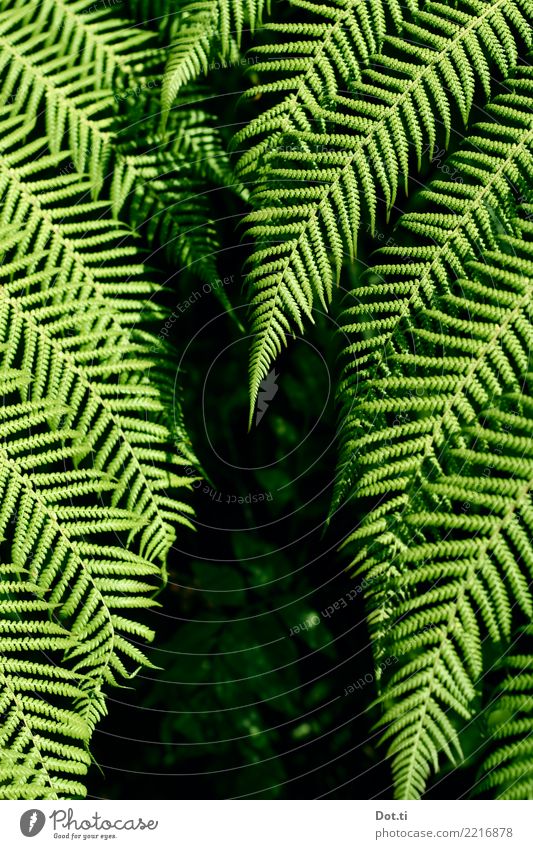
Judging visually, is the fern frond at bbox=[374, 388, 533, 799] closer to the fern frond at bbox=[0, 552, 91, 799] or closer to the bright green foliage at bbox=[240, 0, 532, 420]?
the bright green foliage at bbox=[240, 0, 532, 420]

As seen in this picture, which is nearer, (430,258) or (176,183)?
(430,258)

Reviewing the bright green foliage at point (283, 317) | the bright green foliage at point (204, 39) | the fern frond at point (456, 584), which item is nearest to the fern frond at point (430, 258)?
the bright green foliage at point (283, 317)

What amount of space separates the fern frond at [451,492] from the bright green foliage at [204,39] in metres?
0.79

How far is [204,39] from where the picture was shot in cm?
165

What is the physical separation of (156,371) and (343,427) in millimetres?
541

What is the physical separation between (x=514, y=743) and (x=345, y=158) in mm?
1218

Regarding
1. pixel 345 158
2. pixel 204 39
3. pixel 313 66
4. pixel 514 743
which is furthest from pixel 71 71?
pixel 514 743

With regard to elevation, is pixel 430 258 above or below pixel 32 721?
above

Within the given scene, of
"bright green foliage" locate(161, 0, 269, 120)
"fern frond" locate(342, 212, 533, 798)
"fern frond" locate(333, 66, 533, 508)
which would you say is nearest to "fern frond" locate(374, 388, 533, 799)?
"fern frond" locate(342, 212, 533, 798)

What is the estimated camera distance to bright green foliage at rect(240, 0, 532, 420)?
145 centimetres

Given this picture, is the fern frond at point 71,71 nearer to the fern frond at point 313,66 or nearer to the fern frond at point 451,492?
the fern frond at point 313,66

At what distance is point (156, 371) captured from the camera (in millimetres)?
1736

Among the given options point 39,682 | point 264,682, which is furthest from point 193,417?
point 39,682

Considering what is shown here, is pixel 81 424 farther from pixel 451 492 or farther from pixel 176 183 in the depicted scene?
pixel 451 492
